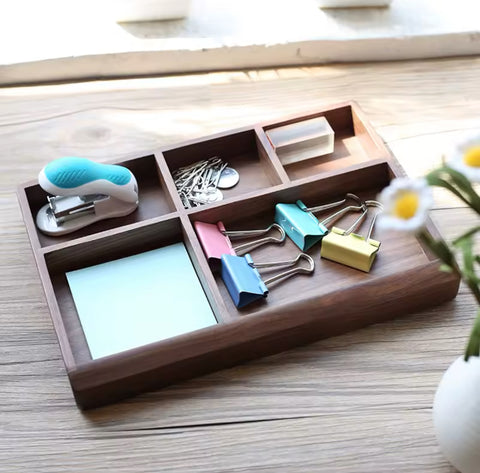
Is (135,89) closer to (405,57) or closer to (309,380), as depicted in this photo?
(405,57)

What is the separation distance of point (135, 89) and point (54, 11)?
0.61 ft

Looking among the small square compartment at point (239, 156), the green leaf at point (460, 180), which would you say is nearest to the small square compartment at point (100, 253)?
the small square compartment at point (239, 156)

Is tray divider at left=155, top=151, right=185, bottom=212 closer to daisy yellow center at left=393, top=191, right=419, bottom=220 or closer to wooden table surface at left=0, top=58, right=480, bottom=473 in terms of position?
wooden table surface at left=0, top=58, right=480, bottom=473

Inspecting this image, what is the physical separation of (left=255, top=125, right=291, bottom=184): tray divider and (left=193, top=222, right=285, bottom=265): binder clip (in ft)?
0.20

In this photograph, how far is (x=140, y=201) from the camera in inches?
42.3

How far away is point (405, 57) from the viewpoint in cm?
126

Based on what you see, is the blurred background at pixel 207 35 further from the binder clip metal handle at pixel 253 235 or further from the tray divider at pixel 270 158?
the binder clip metal handle at pixel 253 235

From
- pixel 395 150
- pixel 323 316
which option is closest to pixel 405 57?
pixel 395 150

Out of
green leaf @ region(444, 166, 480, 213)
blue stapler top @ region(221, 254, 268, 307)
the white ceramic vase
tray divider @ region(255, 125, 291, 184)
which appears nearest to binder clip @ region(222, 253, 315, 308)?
blue stapler top @ region(221, 254, 268, 307)

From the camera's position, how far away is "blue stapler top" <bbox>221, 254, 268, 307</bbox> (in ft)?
3.09

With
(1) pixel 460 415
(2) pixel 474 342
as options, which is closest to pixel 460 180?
(2) pixel 474 342

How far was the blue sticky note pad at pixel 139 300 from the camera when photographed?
0.94 metres

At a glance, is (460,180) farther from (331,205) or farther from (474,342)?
(331,205)

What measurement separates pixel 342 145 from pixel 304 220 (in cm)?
17
